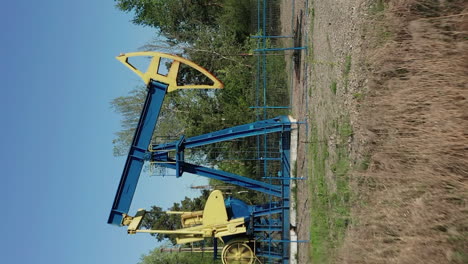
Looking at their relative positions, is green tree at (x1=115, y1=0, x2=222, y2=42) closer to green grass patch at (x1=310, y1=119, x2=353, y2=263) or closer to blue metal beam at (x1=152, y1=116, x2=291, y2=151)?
blue metal beam at (x1=152, y1=116, x2=291, y2=151)

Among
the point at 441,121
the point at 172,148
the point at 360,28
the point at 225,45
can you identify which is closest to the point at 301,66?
the point at 172,148

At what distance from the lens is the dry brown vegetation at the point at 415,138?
4.87 meters

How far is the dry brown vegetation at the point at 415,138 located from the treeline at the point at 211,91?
10749mm

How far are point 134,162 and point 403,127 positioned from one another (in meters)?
8.20

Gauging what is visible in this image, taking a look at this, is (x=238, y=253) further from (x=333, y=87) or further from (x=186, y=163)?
(x=333, y=87)

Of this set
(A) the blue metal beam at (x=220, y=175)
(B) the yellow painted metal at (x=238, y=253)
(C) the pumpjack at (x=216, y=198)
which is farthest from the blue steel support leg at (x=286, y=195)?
(B) the yellow painted metal at (x=238, y=253)

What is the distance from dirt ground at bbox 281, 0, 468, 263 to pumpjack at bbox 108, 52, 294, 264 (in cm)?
463

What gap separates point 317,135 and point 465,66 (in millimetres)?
5706

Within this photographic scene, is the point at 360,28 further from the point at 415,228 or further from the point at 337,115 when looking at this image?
the point at 415,228

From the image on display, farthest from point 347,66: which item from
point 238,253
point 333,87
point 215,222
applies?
point 238,253

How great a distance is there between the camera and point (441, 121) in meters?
5.14

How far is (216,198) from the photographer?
12.8 metres

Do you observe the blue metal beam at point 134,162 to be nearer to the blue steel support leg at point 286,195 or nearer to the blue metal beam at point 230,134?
the blue metal beam at point 230,134

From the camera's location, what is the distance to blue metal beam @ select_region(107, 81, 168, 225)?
39.8ft
